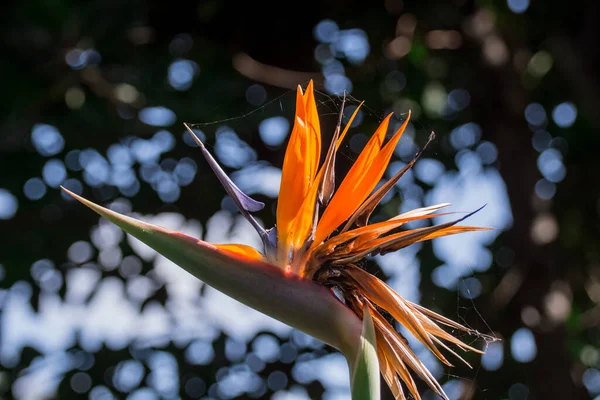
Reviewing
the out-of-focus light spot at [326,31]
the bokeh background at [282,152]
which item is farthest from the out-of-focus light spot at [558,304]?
the out-of-focus light spot at [326,31]

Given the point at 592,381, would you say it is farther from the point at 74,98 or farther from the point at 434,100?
the point at 74,98

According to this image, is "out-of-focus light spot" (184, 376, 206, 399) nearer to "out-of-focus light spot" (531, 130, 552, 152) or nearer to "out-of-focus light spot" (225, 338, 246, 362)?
"out-of-focus light spot" (225, 338, 246, 362)

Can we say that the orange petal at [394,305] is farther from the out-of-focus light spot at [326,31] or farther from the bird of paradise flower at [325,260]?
the out-of-focus light spot at [326,31]

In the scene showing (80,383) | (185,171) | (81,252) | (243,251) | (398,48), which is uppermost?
(243,251)

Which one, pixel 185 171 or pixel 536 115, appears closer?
pixel 185 171

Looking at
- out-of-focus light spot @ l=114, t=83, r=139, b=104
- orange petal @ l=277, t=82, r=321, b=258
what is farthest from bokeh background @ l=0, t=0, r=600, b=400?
orange petal @ l=277, t=82, r=321, b=258

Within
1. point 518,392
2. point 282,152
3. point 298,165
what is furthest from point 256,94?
point 298,165

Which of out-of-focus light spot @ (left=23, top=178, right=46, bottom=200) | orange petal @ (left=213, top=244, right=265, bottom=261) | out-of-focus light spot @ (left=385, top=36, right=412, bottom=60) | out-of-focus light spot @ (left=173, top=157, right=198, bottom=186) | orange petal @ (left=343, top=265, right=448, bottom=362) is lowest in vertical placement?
out-of-focus light spot @ (left=23, top=178, right=46, bottom=200)
